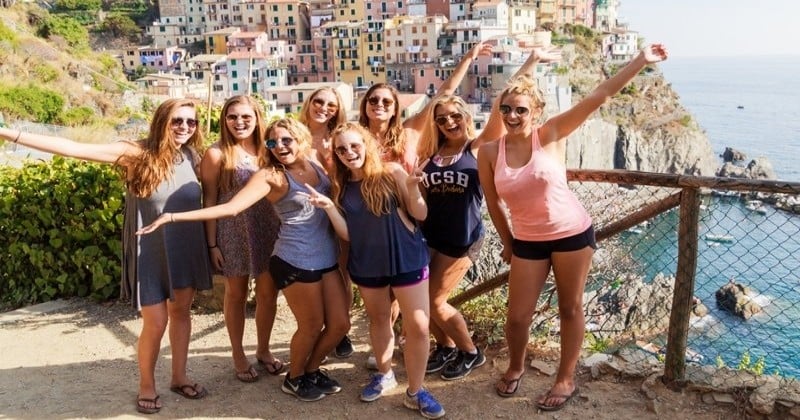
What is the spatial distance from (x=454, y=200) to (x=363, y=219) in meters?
0.52

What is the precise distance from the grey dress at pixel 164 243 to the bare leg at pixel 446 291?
1303mm

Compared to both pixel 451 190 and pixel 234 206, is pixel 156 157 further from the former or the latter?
pixel 451 190

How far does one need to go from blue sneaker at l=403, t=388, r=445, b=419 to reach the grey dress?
1.35 meters

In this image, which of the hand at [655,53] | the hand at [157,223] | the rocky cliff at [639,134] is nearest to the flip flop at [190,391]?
the hand at [157,223]

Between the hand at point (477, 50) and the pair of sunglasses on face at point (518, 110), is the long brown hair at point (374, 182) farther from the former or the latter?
the hand at point (477, 50)

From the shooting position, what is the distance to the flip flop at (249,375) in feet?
13.2

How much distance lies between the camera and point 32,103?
26062mm

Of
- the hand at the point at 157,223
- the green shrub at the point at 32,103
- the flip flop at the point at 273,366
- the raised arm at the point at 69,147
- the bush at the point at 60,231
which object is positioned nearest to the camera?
the raised arm at the point at 69,147

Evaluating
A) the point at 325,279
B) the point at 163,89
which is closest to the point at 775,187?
the point at 325,279

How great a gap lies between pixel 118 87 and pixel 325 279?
4187 centimetres

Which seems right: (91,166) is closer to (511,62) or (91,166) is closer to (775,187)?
(775,187)

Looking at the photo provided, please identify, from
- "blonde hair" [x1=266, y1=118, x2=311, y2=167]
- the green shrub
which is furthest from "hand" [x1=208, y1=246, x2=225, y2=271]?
the green shrub

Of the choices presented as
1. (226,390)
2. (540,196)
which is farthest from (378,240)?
(226,390)

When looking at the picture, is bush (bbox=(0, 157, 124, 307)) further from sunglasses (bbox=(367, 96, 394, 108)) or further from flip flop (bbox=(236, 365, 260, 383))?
sunglasses (bbox=(367, 96, 394, 108))
